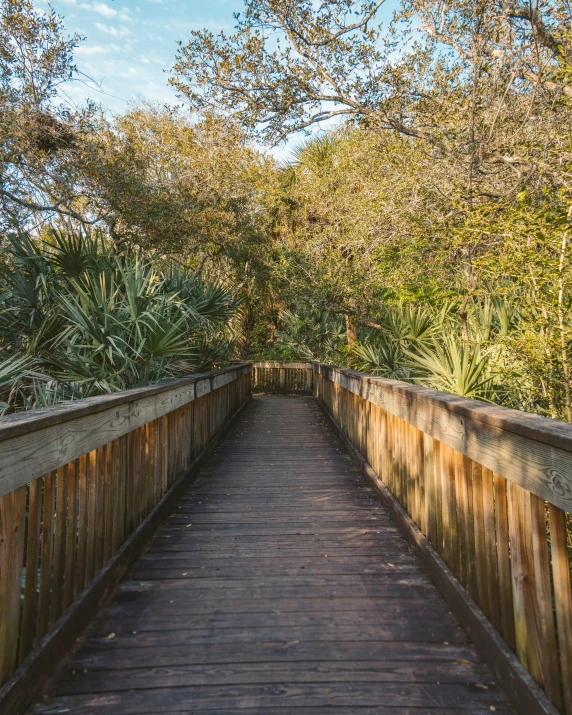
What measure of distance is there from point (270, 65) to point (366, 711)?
301 inches

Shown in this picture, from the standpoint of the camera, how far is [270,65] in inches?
275

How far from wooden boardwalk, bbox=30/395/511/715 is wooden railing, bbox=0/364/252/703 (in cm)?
20

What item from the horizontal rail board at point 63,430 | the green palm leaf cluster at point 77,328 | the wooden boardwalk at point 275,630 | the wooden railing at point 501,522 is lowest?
the wooden boardwalk at point 275,630

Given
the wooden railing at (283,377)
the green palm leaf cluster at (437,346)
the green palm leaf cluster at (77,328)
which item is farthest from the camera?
the wooden railing at (283,377)

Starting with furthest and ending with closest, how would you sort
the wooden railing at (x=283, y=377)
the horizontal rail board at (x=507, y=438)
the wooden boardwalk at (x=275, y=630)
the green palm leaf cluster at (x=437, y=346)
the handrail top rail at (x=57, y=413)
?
the wooden railing at (x=283, y=377) → the green palm leaf cluster at (x=437, y=346) → the wooden boardwalk at (x=275, y=630) → the handrail top rail at (x=57, y=413) → the horizontal rail board at (x=507, y=438)

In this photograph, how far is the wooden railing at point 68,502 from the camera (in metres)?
1.67

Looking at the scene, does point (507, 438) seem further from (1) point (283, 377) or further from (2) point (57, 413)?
(1) point (283, 377)

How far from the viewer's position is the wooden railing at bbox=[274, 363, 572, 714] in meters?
1.56

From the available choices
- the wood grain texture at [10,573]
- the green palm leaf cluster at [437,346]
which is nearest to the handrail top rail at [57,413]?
the wood grain texture at [10,573]

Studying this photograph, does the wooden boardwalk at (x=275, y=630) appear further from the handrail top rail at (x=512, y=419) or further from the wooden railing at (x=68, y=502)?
the handrail top rail at (x=512, y=419)

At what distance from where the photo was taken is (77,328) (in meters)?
4.97

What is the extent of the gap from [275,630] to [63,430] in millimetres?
1315

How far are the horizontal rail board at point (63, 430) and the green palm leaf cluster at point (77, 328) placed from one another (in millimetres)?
1676

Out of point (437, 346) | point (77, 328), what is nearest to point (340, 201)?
point (437, 346)
